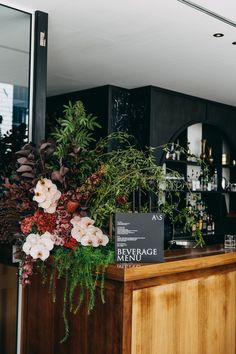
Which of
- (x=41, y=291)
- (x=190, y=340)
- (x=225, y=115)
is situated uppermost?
(x=225, y=115)

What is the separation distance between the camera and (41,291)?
117 inches

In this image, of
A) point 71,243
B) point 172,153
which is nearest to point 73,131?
point 71,243

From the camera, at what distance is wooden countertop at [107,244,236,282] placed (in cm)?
251

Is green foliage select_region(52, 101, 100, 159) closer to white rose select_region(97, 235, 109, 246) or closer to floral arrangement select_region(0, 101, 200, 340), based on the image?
floral arrangement select_region(0, 101, 200, 340)

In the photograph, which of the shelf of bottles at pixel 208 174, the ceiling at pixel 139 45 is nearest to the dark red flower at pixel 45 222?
the ceiling at pixel 139 45

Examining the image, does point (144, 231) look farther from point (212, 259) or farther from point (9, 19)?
point (9, 19)

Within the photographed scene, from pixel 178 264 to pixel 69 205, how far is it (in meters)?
0.72

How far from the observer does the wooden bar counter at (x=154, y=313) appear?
2.53 m

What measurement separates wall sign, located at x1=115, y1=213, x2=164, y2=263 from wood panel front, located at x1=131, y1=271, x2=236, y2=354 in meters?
0.18

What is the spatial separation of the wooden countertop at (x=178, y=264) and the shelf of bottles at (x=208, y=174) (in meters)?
3.31

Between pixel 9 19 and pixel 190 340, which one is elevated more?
pixel 9 19

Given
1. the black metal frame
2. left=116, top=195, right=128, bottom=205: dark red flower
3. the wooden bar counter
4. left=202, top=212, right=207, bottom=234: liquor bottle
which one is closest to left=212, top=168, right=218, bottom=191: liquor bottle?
left=202, top=212, right=207, bottom=234: liquor bottle

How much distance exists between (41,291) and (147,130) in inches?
130

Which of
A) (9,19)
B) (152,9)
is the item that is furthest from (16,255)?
(152,9)
